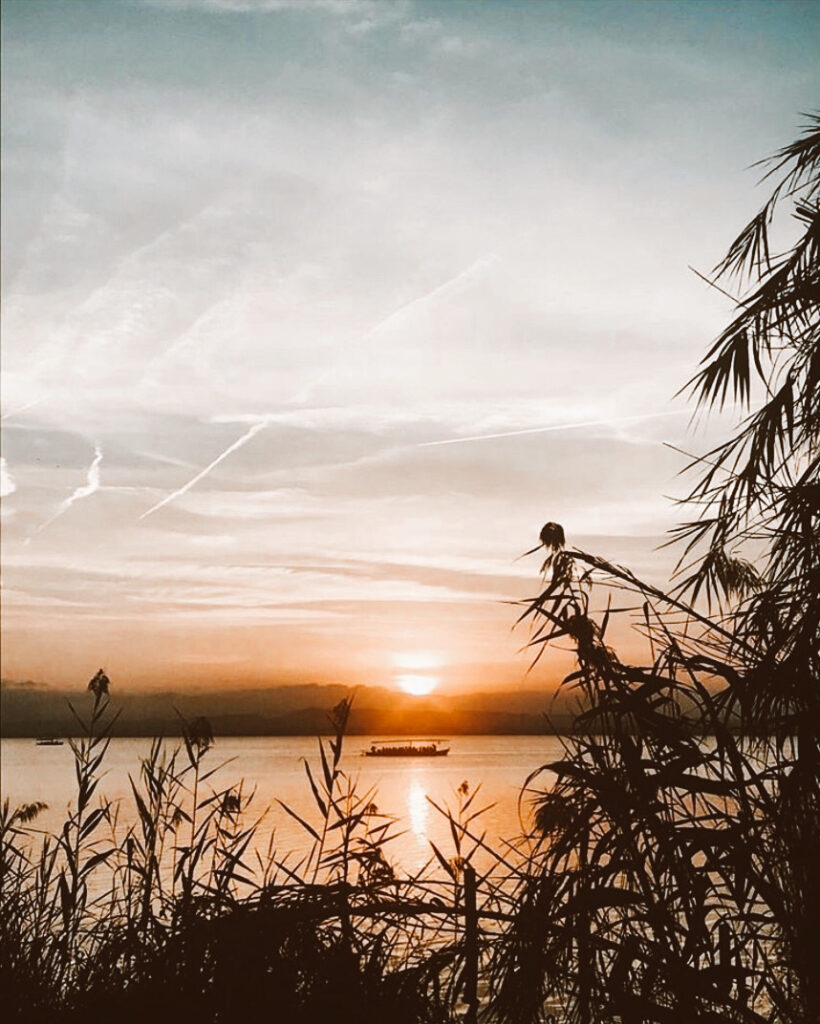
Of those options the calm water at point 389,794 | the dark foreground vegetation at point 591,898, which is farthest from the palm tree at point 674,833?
the calm water at point 389,794

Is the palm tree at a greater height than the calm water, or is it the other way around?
the palm tree

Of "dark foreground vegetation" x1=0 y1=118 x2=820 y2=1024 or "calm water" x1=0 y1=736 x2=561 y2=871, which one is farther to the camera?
"calm water" x1=0 y1=736 x2=561 y2=871

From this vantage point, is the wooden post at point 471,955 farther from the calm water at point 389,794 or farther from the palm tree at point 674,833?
the calm water at point 389,794

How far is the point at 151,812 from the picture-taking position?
20.9 ft

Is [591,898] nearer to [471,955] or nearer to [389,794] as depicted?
[471,955]

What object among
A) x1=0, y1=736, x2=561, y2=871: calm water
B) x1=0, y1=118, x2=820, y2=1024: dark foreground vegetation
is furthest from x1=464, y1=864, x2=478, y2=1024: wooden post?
x1=0, y1=736, x2=561, y2=871: calm water

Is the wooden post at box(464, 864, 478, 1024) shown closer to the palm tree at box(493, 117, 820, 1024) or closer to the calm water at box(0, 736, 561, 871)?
the palm tree at box(493, 117, 820, 1024)

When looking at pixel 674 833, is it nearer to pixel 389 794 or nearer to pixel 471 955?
pixel 471 955

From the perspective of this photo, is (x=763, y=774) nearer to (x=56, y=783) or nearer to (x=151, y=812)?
(x=151, y=812)

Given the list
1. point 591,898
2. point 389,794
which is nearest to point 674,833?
point 591,898

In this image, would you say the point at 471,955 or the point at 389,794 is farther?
the point at 389,794

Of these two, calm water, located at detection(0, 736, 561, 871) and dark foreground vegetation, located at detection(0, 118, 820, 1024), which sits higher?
dark foreground vegetation, located at detection(0, 118, 820, 1024)

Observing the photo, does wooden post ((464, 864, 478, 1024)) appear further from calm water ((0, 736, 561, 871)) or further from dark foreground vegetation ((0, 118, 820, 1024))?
calm water ((0, 736, 561, 871))

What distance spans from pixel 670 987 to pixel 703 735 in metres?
1.14
